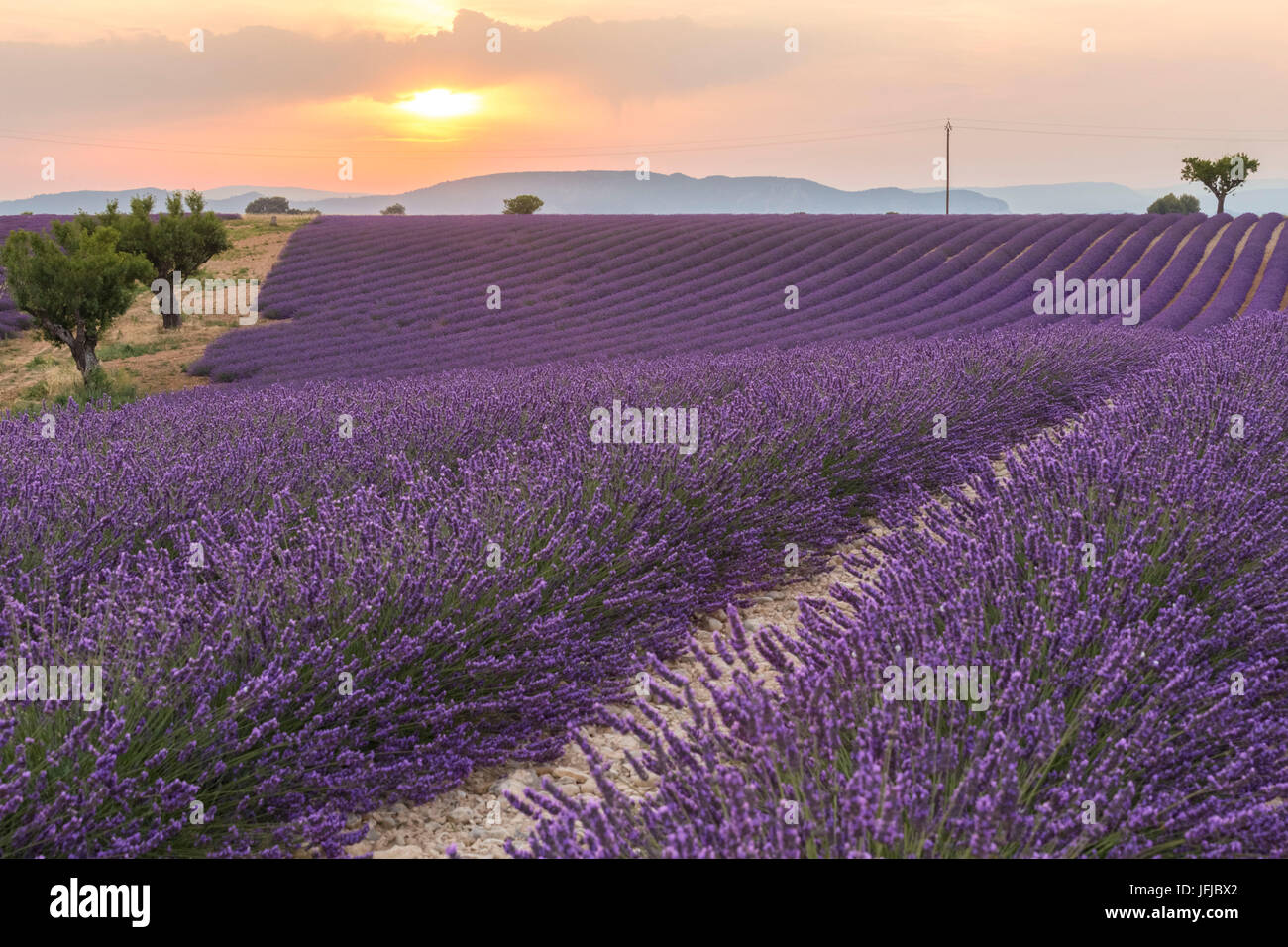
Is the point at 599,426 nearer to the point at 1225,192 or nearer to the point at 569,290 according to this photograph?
the point at 569,290

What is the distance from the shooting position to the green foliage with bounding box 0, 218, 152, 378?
1104 cm

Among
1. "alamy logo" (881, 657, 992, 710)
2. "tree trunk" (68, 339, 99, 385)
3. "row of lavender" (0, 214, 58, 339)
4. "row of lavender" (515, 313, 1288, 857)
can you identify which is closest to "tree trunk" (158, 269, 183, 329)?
"row of lavender" (0, 214, 58, 339)

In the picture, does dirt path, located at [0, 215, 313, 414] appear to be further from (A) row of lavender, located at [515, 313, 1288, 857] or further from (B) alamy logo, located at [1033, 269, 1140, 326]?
(B) alamy logo, located at [1033, 269, 1140, 326]

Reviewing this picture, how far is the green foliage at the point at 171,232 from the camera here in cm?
1446

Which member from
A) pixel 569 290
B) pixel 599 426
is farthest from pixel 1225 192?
pixel 599 426

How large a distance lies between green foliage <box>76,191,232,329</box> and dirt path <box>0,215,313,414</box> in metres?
1.18

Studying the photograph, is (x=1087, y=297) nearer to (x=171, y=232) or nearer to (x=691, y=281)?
(x=691, y=281)

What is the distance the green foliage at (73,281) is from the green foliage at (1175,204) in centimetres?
3938

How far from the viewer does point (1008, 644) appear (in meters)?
2.11

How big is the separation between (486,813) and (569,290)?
48.5 feet

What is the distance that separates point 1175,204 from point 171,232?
4010 centimetres

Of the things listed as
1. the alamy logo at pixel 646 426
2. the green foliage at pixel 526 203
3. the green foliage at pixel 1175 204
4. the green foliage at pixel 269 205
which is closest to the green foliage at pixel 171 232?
the alamy logo at pixel 646 426

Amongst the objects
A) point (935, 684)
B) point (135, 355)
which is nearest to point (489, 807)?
point (935, 684)

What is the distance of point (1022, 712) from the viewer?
1.88 metres
